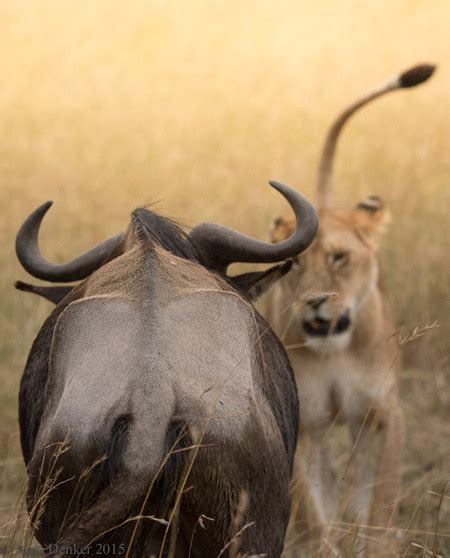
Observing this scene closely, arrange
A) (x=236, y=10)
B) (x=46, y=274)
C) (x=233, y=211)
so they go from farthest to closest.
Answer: (x=236, y=10)
(x=233, y=211)
(x=46, y=274)

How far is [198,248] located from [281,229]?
2.43m

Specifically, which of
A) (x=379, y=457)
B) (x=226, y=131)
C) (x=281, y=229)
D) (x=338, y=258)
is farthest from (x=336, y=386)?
(x=226, y=131)

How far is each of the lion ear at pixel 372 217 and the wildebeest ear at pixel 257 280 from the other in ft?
8.55

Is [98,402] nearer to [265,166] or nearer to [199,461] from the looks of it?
[199,461]

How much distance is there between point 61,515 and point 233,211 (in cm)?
746

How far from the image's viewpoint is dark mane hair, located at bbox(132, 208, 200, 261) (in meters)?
3.81

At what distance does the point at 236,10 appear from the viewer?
51.6ft

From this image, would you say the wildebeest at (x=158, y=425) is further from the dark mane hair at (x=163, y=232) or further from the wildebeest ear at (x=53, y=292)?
the wildebeest ear at (x=53, y=292)

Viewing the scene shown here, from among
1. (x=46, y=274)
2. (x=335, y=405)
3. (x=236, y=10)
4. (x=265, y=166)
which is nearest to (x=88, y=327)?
(x=46, y=274)

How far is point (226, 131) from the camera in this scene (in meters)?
12.7

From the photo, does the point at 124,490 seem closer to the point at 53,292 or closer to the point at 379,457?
the point at 53,292

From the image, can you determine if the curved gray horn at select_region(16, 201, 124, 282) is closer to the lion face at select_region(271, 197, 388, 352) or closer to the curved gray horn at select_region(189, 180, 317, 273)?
the curved gray horn at select_region(189, 180, 317, 273)

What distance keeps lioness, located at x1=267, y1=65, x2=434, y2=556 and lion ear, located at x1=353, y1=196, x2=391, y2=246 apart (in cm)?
3

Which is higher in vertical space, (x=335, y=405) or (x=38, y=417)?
(x=38, y=417)
